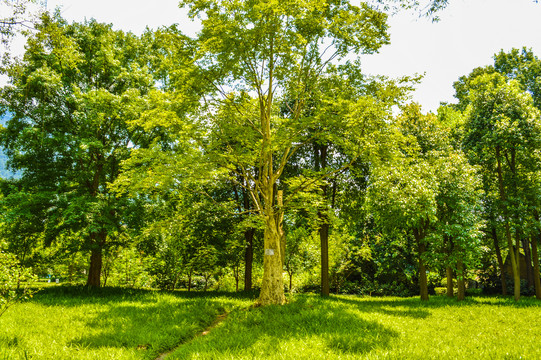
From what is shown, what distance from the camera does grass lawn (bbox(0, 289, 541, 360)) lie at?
6.59 meters

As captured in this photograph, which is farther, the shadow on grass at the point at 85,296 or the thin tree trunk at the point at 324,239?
the thin tree trunk at the point at 324,239

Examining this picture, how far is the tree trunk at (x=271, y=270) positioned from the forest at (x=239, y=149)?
0.20ft

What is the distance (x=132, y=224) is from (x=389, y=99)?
1282 centimetres

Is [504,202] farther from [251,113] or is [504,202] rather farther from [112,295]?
[112,295]

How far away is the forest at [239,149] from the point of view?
1063 cm

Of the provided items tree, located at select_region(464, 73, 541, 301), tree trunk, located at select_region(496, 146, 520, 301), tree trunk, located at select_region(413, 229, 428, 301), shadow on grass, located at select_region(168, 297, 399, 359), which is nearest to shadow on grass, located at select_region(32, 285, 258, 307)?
shadow on grass, located at select_region(168, 297, 399, 359)

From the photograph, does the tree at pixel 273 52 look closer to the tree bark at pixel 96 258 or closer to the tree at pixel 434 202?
the tree at pixel 434 202

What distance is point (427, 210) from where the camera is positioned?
13.6 metres

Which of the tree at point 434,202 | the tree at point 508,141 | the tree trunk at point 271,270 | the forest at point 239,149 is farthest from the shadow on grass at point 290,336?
the tree at point 508,141

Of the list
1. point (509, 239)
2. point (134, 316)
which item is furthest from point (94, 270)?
point (509, 239)

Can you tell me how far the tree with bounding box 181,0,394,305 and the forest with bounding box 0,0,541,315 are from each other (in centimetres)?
7

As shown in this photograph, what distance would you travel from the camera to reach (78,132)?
577 inches

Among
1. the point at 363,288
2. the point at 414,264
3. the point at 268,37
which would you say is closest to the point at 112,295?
the point at 268,37

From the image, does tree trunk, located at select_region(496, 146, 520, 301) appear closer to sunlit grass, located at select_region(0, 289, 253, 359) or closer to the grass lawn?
the grass lawn
